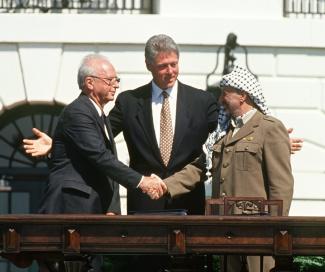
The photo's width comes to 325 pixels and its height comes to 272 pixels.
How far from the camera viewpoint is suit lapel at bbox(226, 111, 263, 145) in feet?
35.8

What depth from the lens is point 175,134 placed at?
1139 cm

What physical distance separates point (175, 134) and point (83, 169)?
0.77 m

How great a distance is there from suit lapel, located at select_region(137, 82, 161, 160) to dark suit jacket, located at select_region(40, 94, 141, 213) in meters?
0.50

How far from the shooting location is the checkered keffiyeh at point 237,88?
35.6 feet

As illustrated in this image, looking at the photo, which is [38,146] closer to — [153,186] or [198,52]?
[153,186]

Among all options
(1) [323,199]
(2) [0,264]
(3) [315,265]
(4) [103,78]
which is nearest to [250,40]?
(1) [323,199]

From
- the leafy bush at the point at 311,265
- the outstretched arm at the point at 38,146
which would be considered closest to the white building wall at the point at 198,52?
the leafy bush at the point at 311,265

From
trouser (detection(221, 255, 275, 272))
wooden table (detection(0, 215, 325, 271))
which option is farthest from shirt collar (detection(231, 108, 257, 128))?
wooden table (detection(0, 215, 325, 271))

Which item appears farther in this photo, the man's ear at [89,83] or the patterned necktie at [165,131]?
the patterned necktie at [165,131]

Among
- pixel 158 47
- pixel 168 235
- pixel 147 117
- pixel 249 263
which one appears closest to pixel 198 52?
pixel 147 117

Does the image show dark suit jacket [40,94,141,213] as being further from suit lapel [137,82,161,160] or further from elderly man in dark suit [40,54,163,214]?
suit lapel [137,82,161,160]

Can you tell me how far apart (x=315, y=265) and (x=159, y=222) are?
2.99 m

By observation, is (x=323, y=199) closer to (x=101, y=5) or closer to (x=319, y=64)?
(x=319, y=64)

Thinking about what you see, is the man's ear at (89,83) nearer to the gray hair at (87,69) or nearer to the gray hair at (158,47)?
the gray hair at (87,69)
